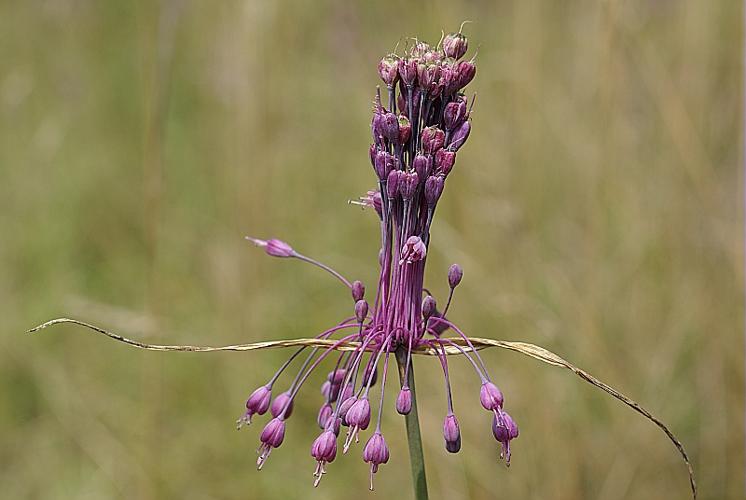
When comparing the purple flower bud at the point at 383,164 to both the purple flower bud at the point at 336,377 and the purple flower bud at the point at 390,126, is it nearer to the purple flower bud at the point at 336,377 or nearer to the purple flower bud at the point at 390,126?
the purple flower bud at the point at 390,126

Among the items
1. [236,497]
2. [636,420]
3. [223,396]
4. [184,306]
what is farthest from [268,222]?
[636,420]

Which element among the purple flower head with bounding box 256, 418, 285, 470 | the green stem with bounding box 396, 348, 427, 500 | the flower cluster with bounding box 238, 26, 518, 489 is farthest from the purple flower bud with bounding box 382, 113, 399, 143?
the purple flower head with bounding box 256, 418, 285, 470

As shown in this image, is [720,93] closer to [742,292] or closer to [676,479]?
[742,292]

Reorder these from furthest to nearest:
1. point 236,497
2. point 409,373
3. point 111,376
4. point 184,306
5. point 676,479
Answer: point 184,306 < point 111,376 < point 236,497 < point 676,479 < point 409,373

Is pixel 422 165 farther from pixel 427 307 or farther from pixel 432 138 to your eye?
pixel 427 307

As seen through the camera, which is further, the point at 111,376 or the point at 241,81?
the point at 111,376

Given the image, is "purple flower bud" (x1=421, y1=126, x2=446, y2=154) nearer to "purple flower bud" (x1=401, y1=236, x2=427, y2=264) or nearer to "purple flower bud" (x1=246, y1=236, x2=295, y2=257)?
"purple flower bud" (x1=401, y1=236, x2=427, y2=264)

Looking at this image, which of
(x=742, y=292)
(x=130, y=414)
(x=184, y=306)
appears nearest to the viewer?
(x=742, y=292)
